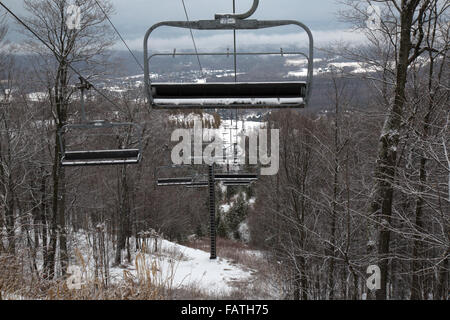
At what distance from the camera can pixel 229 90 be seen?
2543 mm

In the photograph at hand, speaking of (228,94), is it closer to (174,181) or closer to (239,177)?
(239,177)

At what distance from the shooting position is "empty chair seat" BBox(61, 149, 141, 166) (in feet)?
17.0

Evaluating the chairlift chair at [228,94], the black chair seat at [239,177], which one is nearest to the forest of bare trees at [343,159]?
the black chair seat at [239,177]

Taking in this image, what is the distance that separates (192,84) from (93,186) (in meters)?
18.4

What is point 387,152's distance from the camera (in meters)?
5.51

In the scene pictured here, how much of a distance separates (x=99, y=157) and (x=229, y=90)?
3338 mm

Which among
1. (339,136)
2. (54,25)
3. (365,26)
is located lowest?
(339,136)

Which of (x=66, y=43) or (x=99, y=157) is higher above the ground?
(x=66, y=43)

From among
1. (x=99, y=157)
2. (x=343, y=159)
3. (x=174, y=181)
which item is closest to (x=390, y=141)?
(x=343, y=159)

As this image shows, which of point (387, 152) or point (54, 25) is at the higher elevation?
point (54, 25)

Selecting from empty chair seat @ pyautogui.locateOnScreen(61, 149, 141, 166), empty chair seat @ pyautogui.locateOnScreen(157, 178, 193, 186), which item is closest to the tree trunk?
empty chair seat @ pyautogui.locateOnScreen(61, 149, 141, 166)

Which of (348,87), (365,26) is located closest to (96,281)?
(365,26)

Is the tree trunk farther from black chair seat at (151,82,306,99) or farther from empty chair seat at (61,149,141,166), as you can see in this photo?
empty chair seat at (61,149,141,166)
